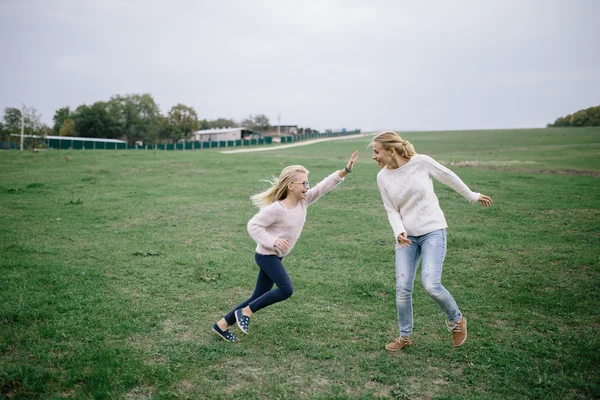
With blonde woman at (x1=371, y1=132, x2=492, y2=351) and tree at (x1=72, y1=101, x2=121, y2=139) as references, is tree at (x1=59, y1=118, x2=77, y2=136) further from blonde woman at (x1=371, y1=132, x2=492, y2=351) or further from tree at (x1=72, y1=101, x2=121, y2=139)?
blonde woman at (x1=371, y1=132, x2=492, y2=351)

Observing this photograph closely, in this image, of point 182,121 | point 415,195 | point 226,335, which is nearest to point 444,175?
point 415,195

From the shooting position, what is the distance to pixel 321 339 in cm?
532

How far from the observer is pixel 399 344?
198 inches

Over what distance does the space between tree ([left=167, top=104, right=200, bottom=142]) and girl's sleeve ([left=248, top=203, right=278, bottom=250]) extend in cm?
10324

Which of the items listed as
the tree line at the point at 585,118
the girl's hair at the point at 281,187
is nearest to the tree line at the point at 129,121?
the tree line at the point at 585,118

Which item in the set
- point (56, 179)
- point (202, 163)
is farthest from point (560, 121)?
point (56, 179)

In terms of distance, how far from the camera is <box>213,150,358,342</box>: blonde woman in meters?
4.98

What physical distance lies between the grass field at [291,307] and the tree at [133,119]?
98924 millimetres

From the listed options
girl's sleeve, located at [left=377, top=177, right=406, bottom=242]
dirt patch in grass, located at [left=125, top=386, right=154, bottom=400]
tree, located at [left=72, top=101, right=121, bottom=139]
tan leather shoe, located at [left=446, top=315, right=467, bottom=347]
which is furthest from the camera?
tree, located at [left=72, top=101, right=121, bottom=139]

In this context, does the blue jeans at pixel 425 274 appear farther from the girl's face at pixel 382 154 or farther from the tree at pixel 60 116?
the tree at pixel 60 116

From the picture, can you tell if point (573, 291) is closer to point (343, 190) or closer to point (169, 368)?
point (169, 368)

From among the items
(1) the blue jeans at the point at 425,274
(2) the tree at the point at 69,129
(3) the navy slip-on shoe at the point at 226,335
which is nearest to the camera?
(1) the blue jeans at the point at 425,274

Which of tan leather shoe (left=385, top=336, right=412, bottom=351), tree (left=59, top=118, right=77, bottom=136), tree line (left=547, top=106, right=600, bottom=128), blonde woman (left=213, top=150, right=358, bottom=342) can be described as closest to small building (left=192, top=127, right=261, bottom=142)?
tree (left=59, top=118, right=77, bottom=136)

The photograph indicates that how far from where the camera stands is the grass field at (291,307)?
4.30 meters
